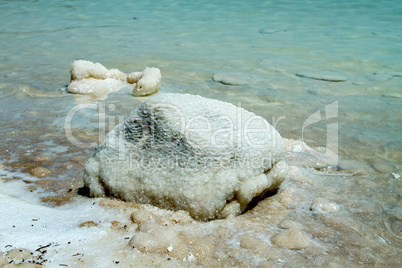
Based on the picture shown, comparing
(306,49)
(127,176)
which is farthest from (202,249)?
(306,49)

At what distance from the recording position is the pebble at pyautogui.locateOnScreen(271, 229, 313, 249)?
192 centimetres

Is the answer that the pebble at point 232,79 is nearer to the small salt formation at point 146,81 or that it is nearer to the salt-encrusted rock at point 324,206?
the small salt formation at point 146,81

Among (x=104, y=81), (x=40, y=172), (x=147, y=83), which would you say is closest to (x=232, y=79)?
(x=147, y=83)

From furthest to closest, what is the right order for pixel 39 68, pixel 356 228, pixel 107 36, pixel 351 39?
pixel 107 36
pixel 351 39
pixel 39 68
pixel 356 228

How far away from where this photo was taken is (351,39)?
7.39m

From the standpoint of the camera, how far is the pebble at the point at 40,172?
2.63 metres

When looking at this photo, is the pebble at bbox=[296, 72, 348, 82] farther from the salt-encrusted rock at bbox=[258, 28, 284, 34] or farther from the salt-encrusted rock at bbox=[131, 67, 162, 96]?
the salt-encrusted rock at bbox=[258, 28, 284, 34]

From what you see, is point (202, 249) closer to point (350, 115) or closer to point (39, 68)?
point (350, 115)

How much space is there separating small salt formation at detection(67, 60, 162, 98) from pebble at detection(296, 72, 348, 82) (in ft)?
6.66

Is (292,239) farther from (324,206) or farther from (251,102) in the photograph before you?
(251,102)

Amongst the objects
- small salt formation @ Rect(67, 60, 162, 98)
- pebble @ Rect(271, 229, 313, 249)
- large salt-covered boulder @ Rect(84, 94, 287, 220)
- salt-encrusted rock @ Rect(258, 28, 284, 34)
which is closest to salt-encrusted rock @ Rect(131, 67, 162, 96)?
small salt formation @ Rect(67, 60, 162, 98)

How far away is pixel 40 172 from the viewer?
2.66m

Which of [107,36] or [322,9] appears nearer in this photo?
[107,36]

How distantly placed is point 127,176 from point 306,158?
1.45 meters
